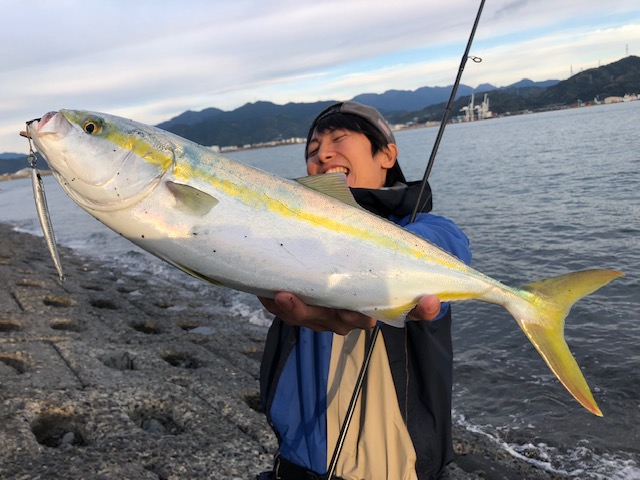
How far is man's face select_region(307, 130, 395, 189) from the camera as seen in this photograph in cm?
349

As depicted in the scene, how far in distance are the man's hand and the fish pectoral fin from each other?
0.59 meters

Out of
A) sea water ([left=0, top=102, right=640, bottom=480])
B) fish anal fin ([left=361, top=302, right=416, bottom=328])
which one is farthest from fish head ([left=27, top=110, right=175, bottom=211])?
sea water ([left=0, top=102, right=640, bottom=480])

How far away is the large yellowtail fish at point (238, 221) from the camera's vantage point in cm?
219

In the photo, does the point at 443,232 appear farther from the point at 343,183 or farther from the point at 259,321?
the point at 259,321

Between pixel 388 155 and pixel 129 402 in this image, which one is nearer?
pixel 388 155

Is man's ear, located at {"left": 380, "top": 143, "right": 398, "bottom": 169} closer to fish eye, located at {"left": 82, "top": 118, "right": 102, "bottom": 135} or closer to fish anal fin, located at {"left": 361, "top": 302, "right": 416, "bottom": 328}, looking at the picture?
fish anal fin, located at {"left": 361, "top": 302, "right": 416, "bottom": 328}

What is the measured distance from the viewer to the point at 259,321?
1205 cm

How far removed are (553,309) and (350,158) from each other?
1755 mm

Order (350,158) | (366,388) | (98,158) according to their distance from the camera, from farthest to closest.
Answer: (350,158) → (366,388) → (98,158)

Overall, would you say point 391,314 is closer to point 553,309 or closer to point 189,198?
point 553,309

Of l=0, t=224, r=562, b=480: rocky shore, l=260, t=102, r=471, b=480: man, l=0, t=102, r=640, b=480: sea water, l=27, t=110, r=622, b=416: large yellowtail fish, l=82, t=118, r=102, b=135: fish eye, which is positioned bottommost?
l=0, t=102, r=640, b=480: sea water

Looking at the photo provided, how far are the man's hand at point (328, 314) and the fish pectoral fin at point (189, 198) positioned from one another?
59cm

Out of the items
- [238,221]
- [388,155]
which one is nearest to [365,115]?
[388,155]

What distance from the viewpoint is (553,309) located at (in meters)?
2.71
